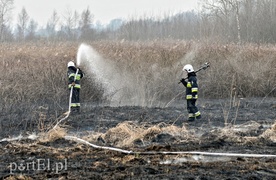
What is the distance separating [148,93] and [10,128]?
6.31 metres

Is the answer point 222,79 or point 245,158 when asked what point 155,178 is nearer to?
point 245,158

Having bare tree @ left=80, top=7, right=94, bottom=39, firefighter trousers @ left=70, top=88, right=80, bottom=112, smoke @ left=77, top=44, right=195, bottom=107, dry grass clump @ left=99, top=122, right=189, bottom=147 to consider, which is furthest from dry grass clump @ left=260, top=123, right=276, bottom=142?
bare tree @ left=80, top=7, right=94, bottom=39

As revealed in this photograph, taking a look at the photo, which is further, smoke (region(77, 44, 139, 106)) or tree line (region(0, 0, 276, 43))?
tree line (region(0, 0, 276, 43))

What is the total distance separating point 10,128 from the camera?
35.2ft

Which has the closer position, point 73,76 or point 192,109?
point 192,109

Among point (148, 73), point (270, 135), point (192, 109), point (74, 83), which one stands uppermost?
point (148, 73)

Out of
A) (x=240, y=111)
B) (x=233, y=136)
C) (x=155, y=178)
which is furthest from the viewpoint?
(x=240, y=111)

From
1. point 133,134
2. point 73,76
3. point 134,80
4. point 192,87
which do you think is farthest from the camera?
point 134,80

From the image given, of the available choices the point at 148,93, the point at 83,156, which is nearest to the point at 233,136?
the point at 83,156

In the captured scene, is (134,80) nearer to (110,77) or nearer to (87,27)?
(110,77)

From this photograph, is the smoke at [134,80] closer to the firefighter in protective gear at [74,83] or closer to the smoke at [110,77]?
the smoke at [110,77]

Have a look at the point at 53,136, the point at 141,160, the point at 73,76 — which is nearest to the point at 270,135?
the point at 141,160

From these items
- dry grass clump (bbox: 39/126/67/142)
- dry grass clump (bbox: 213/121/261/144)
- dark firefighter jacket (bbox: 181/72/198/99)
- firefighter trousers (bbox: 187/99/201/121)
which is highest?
dark firefighter jacket (bbox: 181/72/198/99)

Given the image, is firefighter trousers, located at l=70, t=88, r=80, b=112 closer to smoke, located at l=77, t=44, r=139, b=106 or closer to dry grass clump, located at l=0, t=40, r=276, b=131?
dry grass clump, located at l=0, t=40, r=276, b=131
